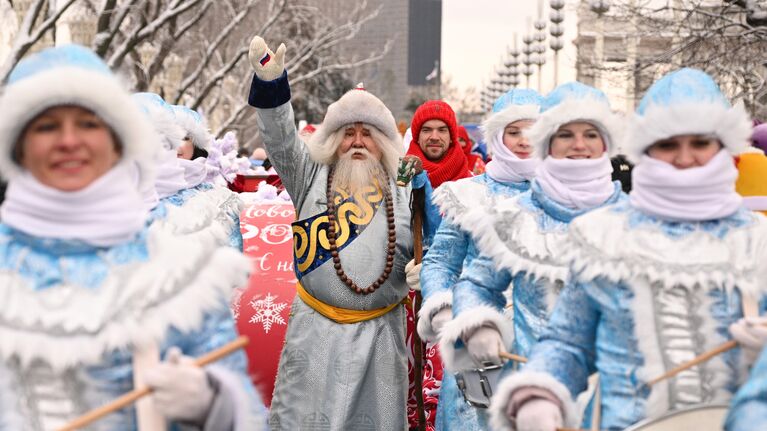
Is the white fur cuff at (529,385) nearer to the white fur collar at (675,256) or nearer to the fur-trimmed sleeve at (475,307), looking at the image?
the white fur collar at (675,256)

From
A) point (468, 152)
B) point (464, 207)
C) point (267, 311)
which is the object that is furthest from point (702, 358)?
point (468, 152)

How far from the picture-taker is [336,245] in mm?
6332

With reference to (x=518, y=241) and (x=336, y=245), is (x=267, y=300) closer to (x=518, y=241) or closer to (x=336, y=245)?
(x=336, y=245)

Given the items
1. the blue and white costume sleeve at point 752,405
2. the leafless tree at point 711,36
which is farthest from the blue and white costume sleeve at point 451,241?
the leafless tree at point 711,36

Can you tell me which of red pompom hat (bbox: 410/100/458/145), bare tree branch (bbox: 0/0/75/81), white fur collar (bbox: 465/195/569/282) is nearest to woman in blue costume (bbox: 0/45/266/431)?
white fur collar (bbox: 465/195/569/282)

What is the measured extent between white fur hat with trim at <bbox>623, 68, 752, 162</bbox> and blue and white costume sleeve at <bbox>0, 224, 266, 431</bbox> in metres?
1.43

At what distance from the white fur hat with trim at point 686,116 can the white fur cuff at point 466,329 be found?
1.10 metres

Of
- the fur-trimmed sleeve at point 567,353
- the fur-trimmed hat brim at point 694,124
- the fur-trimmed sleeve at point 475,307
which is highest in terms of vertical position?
the fur-trimmed hat brim at point 694,124

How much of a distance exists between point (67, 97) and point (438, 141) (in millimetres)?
5125

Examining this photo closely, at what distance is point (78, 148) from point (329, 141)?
146 inches

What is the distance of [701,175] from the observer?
344cm

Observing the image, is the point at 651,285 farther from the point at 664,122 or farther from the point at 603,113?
the point at 603,113

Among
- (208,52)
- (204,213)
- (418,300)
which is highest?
(208,52)

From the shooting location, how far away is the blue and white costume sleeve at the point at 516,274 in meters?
4.63
